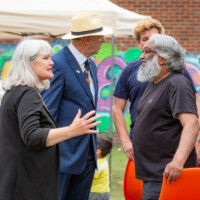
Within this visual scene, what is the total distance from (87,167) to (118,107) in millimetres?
939

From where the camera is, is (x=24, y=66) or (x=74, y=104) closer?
(x=24, y=66)

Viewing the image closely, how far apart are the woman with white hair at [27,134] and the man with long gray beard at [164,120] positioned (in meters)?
0.74

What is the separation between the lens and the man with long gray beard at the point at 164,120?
11.7ft

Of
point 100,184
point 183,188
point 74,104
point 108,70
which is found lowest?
point 108,70

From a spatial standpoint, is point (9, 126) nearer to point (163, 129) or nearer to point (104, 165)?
point (163, 129)

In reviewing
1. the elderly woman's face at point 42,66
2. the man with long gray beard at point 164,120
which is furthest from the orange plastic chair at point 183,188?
the elderly woman's face at point 42,66

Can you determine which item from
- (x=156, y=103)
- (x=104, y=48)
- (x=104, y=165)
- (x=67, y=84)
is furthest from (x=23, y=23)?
(x=104, y=48)

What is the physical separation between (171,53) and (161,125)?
0.57m

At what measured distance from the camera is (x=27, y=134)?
9.94ft

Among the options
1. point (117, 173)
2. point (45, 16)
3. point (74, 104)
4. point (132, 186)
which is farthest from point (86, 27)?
point (117, 173)

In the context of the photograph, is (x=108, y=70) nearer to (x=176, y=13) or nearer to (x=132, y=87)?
(x=176, y=13)

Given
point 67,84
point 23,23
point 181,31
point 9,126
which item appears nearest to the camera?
point 9,126

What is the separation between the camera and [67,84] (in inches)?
165

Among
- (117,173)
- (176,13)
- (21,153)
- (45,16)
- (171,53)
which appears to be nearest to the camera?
(21,153)
